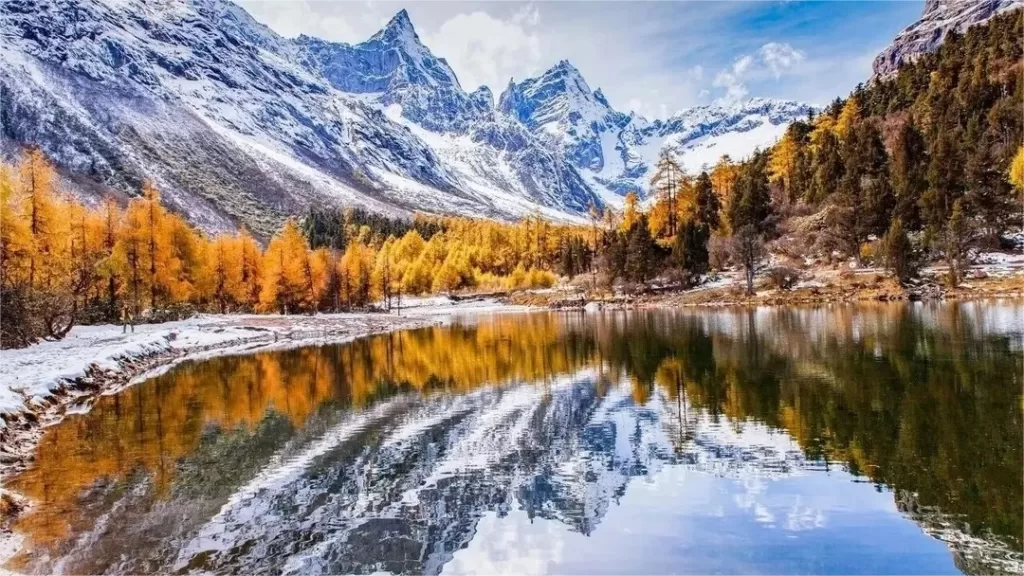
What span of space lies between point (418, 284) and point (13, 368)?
11868cm

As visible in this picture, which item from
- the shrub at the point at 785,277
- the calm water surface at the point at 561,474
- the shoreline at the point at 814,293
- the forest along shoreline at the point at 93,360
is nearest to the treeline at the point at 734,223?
the shrub at the point at 785,277

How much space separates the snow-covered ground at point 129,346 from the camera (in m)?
22.4

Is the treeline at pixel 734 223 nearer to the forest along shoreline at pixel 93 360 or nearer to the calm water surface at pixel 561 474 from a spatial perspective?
the forest along shoreline at pixel 93 360

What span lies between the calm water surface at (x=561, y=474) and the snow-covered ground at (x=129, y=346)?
230cm

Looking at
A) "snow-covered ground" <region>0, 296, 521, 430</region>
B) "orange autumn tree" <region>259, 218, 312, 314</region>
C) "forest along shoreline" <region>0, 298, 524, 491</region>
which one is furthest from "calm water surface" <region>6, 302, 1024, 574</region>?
"orange autumn tree" <region>259, 218, 312, 314</region>

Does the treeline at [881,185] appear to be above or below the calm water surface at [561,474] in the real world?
above

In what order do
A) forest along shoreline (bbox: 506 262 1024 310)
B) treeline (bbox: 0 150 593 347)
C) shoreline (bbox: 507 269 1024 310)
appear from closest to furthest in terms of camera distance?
treeline (bbox: 0 150 593 347), shoreline (bbox: 507 269 1024 310), forest along shoreline (bbox: 506 262 1024 310)

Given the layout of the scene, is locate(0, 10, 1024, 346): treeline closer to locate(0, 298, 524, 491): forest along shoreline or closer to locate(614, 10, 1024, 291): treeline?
locate(614, 10, 1024, 291): treeline

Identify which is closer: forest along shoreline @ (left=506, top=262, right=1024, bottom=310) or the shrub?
forest along shoreline @ (left=506, top=262, right=1024, bottom=310)

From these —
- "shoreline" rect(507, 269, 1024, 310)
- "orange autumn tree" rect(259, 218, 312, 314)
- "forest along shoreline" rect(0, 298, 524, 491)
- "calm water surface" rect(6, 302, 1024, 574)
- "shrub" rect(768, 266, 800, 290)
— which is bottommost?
"calm water surface" rect(6, 302, 1024, 574)

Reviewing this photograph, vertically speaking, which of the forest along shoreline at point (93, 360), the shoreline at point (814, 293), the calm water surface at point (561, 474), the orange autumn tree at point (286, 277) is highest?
the orange autumn tree at point (286, 277)

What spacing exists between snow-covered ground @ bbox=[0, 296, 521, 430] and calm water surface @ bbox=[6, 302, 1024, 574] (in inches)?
90.7

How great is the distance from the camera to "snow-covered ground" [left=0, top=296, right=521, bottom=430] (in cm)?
2242

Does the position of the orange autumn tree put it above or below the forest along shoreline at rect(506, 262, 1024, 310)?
above
